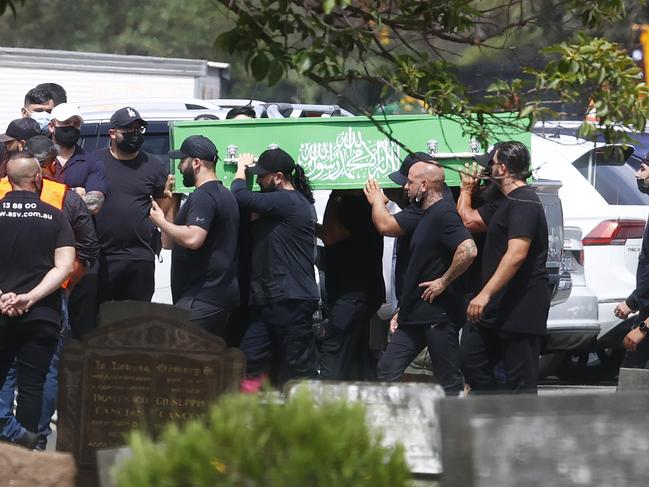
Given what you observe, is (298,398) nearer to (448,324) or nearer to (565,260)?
(448,324)

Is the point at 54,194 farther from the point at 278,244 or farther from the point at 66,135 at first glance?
the point at 278,244

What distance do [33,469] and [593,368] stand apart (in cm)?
754

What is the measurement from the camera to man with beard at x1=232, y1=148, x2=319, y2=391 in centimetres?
891

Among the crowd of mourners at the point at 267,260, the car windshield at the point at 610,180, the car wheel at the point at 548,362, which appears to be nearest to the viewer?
the crowd of mourners at the point at 267,260

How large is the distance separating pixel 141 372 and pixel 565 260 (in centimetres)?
489

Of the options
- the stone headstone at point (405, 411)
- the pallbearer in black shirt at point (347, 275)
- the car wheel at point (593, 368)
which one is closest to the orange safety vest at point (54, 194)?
the pallbearer in black shirt at point (347, 275)

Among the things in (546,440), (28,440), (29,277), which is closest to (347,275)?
(29,277)

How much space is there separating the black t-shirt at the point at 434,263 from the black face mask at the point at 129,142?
2.07 m

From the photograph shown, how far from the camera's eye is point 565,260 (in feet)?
34.0

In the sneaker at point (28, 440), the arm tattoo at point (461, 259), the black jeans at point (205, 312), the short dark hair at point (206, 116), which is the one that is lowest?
the sneaker at point (28, 440)

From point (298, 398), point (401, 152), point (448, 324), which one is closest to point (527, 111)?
point (298, 398)

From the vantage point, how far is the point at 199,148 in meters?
8.73

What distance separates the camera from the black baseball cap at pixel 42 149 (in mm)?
8797

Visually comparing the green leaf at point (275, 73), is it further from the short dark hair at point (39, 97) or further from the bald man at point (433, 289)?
the short dark hair at point (39, 97)
